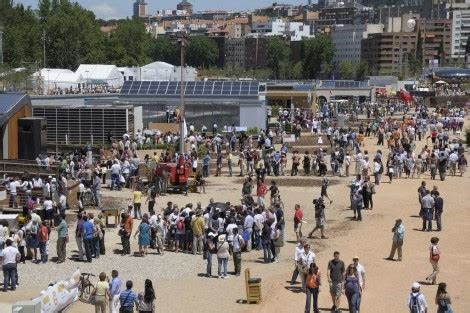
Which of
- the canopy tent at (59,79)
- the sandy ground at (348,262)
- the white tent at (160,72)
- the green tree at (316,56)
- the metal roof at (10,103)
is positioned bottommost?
the sandy ground at (348,262)

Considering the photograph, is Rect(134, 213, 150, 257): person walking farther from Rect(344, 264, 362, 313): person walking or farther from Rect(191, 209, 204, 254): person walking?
Rect(344, 264, 362, 313): person walking

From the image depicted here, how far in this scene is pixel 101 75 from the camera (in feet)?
259

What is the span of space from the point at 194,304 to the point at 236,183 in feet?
57.1

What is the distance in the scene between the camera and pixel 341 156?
3841 cm

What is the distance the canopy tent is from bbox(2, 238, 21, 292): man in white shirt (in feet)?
178

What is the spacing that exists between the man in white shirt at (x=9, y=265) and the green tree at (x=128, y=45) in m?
101

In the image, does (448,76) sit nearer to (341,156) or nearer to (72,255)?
(341,156)

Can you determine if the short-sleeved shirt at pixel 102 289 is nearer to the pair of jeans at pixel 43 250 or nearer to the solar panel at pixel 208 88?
the pair of jeans at pixel 43 250

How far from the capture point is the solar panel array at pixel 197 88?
5466cm

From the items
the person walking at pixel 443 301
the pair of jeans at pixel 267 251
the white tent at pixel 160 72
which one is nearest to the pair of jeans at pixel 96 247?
the pair of jeans at pixel 267 251

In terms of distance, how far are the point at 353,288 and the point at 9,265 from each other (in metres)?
7.51

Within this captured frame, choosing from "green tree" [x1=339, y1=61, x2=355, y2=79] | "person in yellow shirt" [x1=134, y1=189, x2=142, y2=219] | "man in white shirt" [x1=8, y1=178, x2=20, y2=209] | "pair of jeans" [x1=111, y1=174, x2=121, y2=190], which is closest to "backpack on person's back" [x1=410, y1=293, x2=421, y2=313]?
"person in yellow shirt" [x1=134, y1=189, x2=142, y2=219]

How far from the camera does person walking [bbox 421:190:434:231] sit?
26.1 meters

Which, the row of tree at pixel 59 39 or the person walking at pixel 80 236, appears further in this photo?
the row of tree at pixel 59 39
